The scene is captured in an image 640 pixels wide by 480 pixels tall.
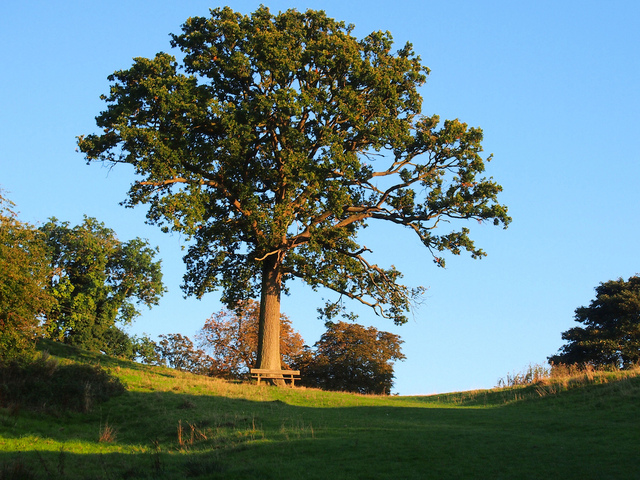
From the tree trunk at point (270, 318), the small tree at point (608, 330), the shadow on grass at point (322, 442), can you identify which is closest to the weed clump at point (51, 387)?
the shadow on grass at point (322, 442)

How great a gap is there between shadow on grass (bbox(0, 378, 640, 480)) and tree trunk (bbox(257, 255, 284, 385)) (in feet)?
25.1

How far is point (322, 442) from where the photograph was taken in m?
14.7

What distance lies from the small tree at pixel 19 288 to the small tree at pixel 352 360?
2746 cm

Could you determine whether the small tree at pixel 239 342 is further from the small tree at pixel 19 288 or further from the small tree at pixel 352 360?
the small tree at pixel 19 288

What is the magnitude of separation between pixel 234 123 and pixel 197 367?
1425 inches

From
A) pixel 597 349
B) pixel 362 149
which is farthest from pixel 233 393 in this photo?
pixel 597 349

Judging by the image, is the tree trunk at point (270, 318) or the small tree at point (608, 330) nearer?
the tree trunk at point (270, 318)

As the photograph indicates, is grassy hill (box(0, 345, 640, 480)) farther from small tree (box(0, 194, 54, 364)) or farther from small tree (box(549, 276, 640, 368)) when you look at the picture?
small tree (box(549, 276, 640, 368))

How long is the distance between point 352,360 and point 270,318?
1917 centimetres

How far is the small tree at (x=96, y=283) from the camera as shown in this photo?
4534 cm

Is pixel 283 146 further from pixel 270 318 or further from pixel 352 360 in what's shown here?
pixel 352 360

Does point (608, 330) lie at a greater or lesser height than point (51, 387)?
greater

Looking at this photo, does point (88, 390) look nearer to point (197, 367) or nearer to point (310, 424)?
point (310, 424)

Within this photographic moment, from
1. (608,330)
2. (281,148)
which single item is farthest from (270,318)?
(608,330)
